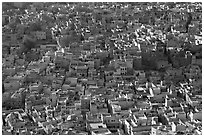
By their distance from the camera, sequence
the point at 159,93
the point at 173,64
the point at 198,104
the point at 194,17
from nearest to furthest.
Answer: the point at 198,104, the point at 159,93, the point at 173,64, the point at 194,17

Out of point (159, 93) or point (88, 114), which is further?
point (159, 93)

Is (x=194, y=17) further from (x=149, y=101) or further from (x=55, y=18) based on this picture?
(x=149, y=101)

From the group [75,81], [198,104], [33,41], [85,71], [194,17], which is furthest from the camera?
[194,17]

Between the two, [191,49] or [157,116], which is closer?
[157,116]

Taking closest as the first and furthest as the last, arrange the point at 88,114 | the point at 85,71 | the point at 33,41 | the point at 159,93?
the point at 88,114, the point at 159,93, the point at 85,71, the point at 33,41

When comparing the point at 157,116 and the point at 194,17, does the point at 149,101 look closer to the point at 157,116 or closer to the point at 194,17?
the point at 157,116

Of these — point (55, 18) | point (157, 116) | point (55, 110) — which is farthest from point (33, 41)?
point (157, 116)

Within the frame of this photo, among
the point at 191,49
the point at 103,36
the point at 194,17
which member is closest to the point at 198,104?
the point at 191,49

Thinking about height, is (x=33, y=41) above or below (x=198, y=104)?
above

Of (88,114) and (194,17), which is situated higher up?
(194,17)
